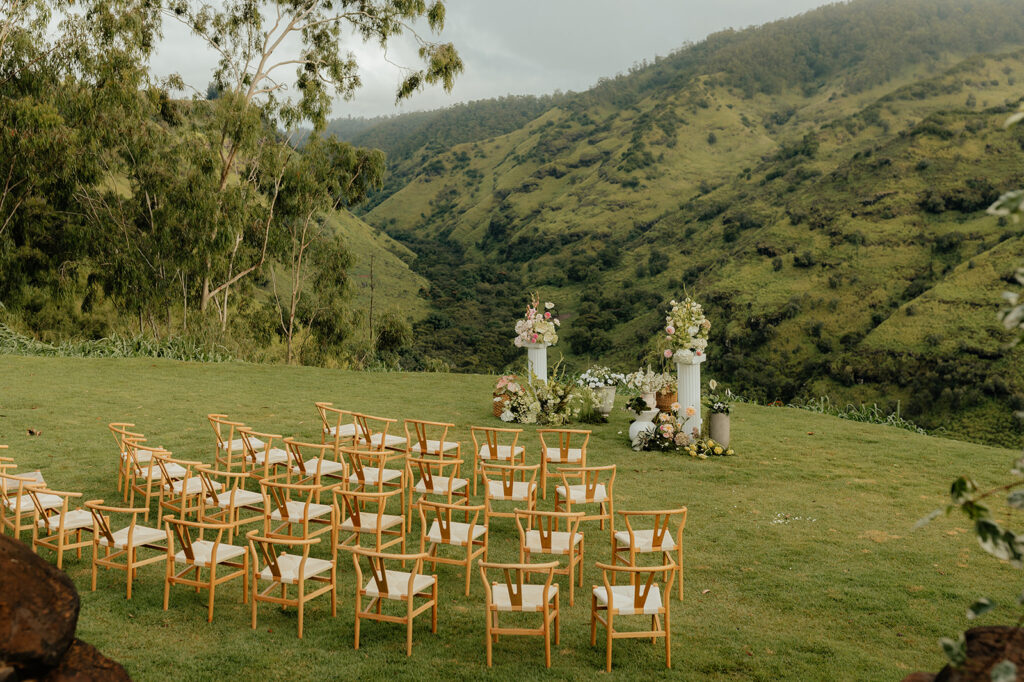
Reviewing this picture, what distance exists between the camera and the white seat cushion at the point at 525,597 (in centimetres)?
477

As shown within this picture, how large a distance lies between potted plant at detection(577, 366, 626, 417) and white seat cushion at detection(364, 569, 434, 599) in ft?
28.7

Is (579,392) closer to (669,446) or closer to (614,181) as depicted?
(669,446)

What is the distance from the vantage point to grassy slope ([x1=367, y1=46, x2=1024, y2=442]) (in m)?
49.2

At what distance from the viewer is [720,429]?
449 inches

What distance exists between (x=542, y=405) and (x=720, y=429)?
332 centimetres

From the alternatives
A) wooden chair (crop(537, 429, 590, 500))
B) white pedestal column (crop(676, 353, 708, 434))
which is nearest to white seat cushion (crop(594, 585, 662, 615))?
wooden chair (crop(537, 429, 590, 500))

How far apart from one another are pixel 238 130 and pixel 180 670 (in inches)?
840

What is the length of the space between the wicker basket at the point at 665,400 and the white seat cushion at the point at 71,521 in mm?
8501

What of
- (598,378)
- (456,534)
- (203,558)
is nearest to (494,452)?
(456,534)

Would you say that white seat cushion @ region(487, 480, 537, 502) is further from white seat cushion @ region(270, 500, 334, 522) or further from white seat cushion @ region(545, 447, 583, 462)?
white seat cushion @ region(270, 500, 334, 522)

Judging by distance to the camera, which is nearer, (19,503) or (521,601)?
(521,601)

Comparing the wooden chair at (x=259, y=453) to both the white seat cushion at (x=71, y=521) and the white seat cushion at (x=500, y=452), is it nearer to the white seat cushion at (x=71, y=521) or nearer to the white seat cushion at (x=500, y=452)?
the white seat cushion at (x=71, y=521)

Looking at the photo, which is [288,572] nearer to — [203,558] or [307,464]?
[203,558]

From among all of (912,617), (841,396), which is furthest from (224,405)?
(841,396)
